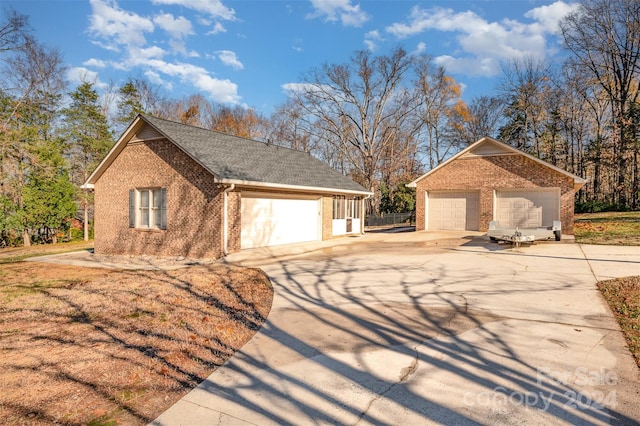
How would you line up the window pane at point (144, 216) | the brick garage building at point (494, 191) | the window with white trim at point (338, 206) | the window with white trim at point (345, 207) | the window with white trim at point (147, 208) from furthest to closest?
the window with white trim at point (345, 207), the window with white trim at point (338, 206), the brick garage building at point (494, 191), the window pane at point (144, 216), the window with white trim at point (147, 208)

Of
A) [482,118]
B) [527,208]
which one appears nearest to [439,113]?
[482,118]

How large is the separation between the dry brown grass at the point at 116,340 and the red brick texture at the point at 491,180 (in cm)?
1431

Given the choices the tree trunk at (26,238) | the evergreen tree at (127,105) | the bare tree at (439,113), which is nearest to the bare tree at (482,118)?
the bare tree at (439,113)

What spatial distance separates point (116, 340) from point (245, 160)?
10.4 meters

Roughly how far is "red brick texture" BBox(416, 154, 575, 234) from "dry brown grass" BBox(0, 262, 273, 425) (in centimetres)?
1431

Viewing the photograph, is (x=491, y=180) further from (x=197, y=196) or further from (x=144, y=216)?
(x=144, y=216)

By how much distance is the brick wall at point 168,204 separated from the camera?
1241cm

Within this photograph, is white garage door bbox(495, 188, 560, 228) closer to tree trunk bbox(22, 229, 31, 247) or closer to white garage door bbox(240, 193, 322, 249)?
white garage door bbox(240, 193, 322, 249)

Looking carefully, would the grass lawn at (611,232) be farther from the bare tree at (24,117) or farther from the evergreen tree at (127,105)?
the evergreen tree at (127,105)

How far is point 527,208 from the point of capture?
18141 mm

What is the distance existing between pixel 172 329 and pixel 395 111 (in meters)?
32.6

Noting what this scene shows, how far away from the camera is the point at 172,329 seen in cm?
520

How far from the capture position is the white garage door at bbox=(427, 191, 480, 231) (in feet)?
64.4

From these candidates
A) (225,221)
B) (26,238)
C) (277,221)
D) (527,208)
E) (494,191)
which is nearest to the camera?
(225,221)
